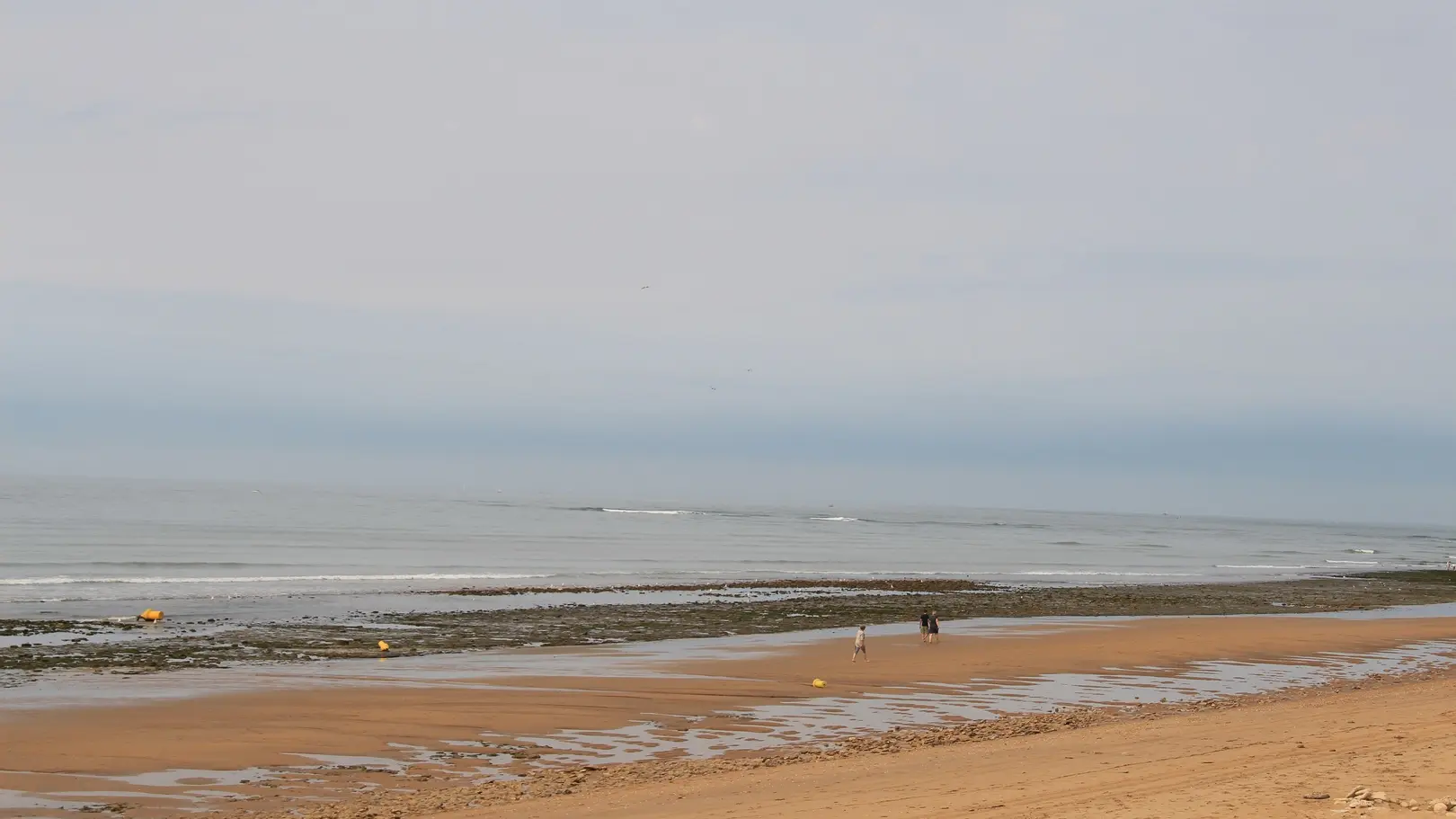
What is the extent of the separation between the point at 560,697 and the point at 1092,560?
72890mm

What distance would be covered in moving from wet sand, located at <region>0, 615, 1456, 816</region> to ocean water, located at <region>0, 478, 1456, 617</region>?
1759 cm

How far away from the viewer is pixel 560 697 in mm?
20062

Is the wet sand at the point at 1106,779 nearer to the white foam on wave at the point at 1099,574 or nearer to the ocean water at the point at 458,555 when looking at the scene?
the ocean water at the point at 458,555

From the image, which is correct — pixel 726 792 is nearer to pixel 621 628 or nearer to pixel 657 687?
pixel 657 687

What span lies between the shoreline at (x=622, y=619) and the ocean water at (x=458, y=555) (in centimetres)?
556

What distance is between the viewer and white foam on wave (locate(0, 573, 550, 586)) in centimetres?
4403

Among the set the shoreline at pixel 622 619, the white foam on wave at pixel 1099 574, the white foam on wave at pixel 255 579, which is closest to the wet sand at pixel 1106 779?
the shoreline at pixel 622 619

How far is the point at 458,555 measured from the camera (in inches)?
2741

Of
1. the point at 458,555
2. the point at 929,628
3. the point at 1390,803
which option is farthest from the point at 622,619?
the point at 458,555

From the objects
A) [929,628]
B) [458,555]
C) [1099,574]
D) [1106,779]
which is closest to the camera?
[1106,779]

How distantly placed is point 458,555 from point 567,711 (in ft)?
173

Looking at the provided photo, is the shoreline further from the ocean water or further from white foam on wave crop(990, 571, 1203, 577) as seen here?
white foam on wave crop(990, 571, 1203, 577)

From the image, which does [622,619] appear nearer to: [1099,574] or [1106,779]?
[1106,779]

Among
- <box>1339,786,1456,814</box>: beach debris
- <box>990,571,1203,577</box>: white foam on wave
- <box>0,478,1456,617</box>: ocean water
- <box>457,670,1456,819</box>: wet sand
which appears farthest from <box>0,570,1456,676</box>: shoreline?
<box>1339,786,1456,814</box>: beach debris
